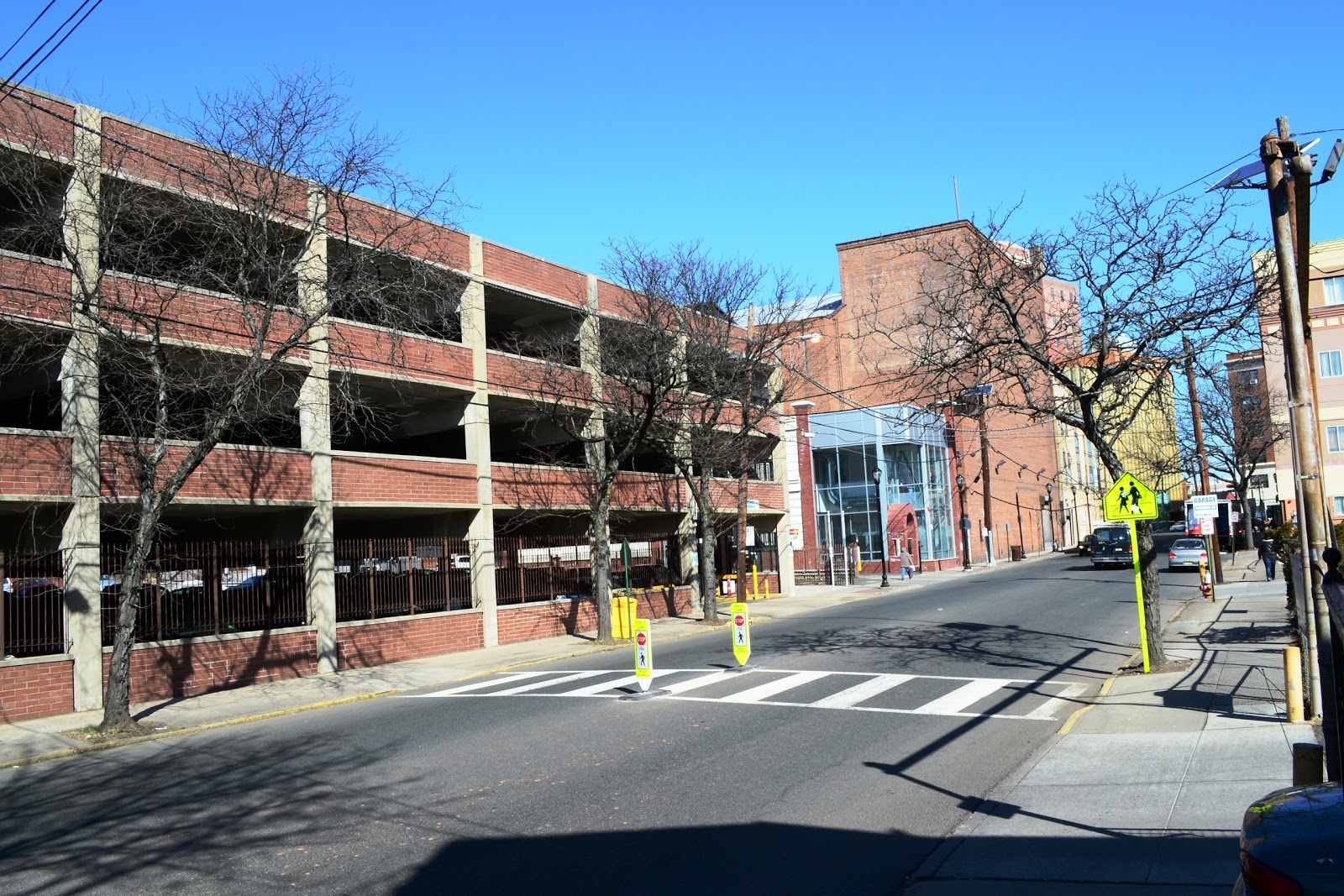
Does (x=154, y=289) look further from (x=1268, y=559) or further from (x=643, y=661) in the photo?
(x=1268, y=559)

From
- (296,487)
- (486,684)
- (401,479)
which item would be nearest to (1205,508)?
(486,684)

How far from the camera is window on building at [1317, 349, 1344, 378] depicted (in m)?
49.3

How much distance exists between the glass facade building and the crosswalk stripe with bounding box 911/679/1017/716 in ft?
113

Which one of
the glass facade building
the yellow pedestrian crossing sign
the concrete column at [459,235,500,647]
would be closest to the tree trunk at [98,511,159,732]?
the concrete column at [459,235,500,647]

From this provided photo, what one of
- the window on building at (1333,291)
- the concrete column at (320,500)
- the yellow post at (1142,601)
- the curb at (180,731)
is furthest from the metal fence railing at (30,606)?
the window on building at (1333,291)

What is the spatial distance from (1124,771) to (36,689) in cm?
1449

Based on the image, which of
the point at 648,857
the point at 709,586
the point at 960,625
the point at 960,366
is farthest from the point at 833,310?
the point at 648,857

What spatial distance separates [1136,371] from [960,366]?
2523 millimetres

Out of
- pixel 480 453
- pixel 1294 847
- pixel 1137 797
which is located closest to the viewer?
pixel 1294 847

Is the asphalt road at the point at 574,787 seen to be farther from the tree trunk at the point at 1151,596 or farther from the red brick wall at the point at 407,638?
the red brick wall at the point at 407,638

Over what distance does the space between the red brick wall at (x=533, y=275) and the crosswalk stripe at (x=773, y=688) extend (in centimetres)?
1344

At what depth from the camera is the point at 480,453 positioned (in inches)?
931

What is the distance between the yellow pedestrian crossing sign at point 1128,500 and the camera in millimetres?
13984

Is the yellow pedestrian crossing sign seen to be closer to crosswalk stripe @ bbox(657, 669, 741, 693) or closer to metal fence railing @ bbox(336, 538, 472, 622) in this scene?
crosswalk stripe @ bbox(657, 669, 741, 693)
